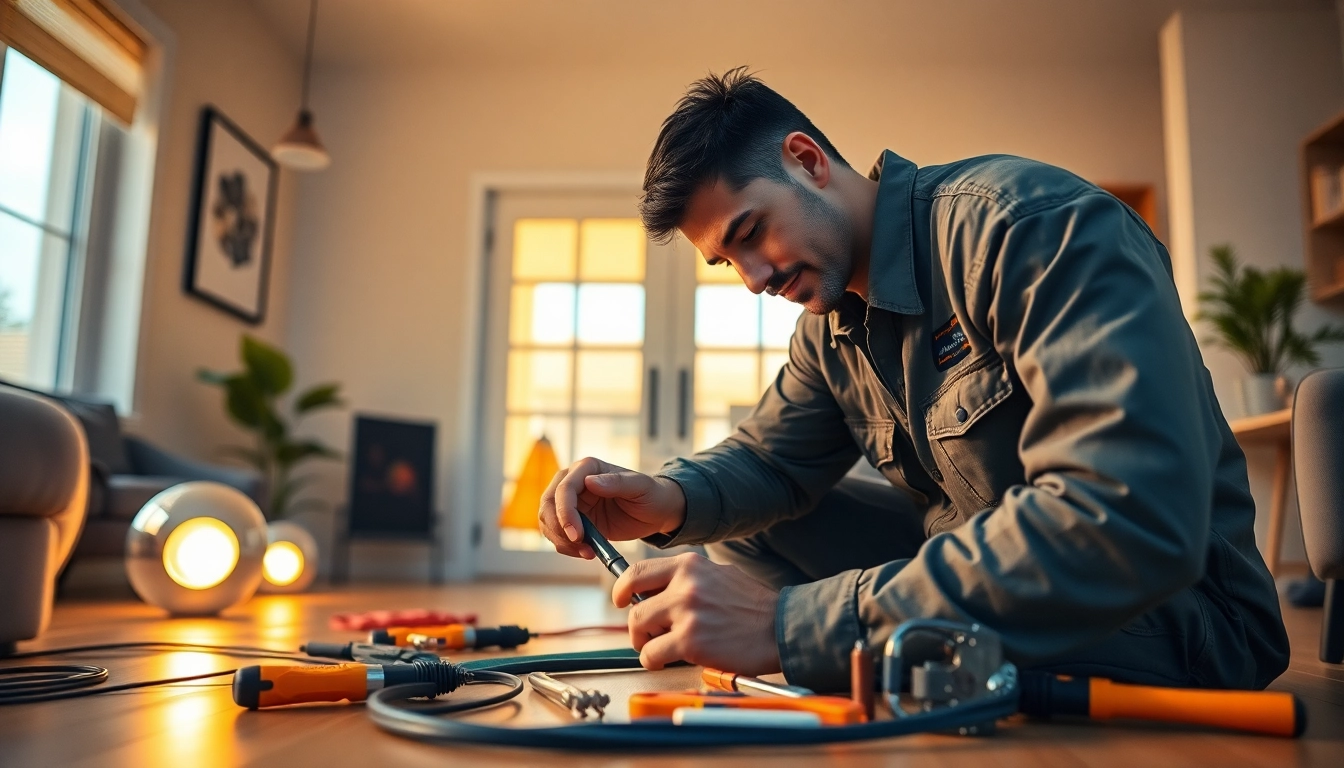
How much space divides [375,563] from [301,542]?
1.49 m

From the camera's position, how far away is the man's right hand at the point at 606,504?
1.27m

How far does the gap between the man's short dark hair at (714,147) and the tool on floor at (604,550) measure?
382mm

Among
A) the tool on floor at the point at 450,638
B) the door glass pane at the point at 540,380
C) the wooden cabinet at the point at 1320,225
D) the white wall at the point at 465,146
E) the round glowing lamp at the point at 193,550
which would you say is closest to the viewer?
the tool on floor at the point at 450,638

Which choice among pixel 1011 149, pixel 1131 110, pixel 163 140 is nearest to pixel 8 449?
pixel 163 140

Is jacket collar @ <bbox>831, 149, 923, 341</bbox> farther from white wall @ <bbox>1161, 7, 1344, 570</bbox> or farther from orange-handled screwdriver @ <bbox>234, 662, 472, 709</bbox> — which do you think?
white wall @ <bbox>1161, 7, 1344, 570</bbox>

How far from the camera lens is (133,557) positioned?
243 centimetres

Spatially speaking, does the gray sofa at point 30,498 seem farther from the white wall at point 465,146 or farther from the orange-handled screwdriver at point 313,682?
the white wall at point 465,146

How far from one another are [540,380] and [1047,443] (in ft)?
15.5

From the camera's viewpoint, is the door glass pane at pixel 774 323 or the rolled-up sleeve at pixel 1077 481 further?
the door glass pane at pixel 774 323

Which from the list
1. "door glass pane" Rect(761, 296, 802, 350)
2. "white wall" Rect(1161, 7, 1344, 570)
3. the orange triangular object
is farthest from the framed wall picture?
"white wall" Rect(1161, 7, 1344, 570)

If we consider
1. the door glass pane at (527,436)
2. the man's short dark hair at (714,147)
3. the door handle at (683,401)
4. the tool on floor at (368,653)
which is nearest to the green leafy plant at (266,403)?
the door glass pane at (527,436)

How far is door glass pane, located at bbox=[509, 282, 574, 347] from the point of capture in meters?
5.51

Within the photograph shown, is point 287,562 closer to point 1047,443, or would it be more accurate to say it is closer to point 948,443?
point 948,443

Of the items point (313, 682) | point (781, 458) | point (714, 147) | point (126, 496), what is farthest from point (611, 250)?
point (313, 682)
